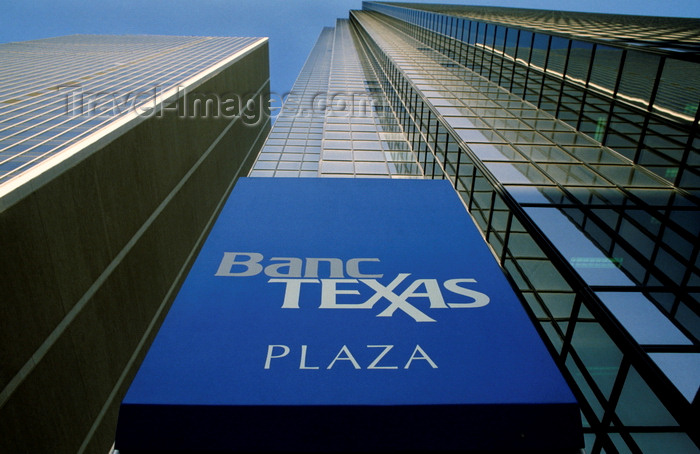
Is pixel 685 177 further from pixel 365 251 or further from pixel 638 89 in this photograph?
pixel 365 251

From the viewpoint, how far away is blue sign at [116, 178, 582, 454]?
5043 millimetres

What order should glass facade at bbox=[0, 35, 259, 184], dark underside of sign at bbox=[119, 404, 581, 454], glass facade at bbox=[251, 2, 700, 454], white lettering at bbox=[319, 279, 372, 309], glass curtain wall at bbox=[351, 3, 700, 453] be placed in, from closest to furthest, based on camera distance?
dark underside of sign at bbox=[119, 404, 581, 454] → white lettering at bbox=[319, 279, 372, 309] → glass curtain wall at bbox=[351, 3, 700, 453] → glass facade at bbox=[251, 2, 700, 454] → glass facade at bbox=[0, 35, 259, 184]

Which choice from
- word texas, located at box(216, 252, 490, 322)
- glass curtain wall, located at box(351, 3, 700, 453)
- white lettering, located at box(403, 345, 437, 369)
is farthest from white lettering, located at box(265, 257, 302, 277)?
glass curtain wall, located at box(351, 3, 700, 453)

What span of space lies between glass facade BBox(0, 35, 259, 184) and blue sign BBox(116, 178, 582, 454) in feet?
29.1

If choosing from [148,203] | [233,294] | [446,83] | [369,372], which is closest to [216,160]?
[148,203]

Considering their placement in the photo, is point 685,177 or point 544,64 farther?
point 544,64

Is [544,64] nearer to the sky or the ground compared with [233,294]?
nearer to the sky

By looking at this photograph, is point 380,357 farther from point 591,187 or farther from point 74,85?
point 74,85

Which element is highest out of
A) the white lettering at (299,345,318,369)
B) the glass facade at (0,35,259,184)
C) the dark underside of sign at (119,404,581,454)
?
the glass facade at (0,35,259,184)

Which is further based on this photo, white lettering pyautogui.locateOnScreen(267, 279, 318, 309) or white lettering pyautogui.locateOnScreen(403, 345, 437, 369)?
white lettering pyautogui.locateOnScreen(267, 279, 318, 309)

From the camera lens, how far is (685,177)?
1338 cm

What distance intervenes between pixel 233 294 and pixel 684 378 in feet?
26.5

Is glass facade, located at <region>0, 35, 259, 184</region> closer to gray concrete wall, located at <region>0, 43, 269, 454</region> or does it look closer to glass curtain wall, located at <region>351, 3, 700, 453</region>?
gray concrete wall, located at <region>0, 43, 269, 454</region>

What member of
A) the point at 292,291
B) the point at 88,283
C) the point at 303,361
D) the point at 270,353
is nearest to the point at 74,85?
the point at 88,283
